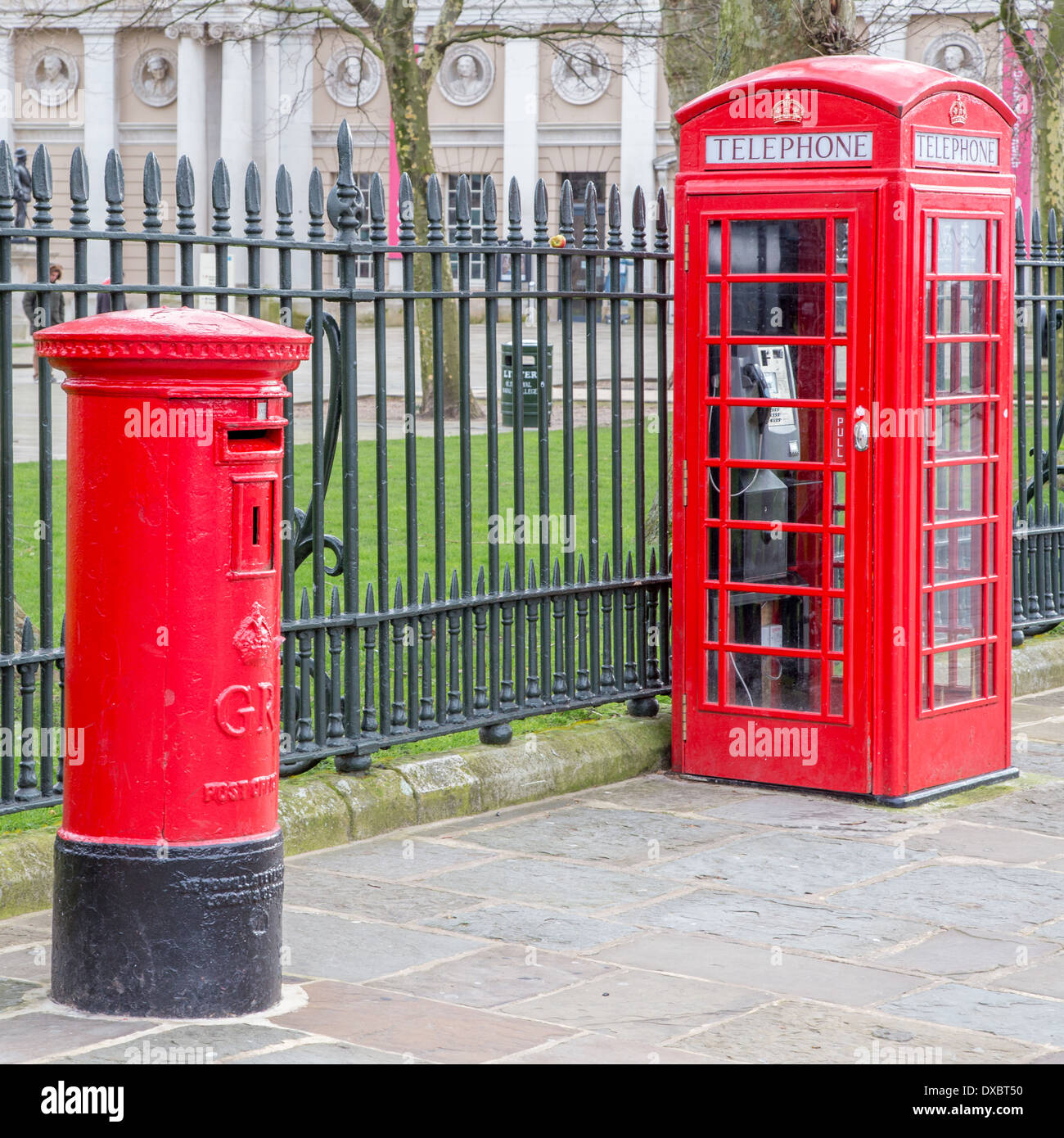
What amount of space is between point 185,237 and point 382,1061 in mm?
2501

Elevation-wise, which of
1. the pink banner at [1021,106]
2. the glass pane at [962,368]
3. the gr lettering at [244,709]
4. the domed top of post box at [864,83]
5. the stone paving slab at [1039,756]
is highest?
the pink banner at [1021,106]

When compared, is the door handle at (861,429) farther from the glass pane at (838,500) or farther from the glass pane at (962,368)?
the glass pane at (962,368)

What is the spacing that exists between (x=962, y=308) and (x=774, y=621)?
1.27 metres

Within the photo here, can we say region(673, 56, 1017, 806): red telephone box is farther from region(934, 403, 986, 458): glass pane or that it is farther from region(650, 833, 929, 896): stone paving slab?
region(650, 833, 929, 896): stone paving slab

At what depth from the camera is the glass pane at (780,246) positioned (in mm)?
5824

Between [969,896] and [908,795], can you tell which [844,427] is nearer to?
[908,795]

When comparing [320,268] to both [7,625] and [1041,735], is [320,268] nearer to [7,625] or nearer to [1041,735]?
[7,625]

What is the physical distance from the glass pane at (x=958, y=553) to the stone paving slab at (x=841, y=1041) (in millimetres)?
2439

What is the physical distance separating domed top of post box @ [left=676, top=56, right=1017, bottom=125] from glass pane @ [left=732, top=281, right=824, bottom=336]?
63cm

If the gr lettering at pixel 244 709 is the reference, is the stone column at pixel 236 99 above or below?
above

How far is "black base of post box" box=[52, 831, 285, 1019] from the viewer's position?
3.84 meters

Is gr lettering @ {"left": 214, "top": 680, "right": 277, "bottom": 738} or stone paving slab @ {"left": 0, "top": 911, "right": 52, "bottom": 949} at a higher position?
gr lettering @ {"left": 214, "top": 680, "right": 277, "bottom": 738}

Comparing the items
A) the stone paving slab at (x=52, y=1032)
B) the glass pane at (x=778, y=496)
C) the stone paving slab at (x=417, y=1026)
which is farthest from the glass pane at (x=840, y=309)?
the stone paving slab at (x=52, y=1032)

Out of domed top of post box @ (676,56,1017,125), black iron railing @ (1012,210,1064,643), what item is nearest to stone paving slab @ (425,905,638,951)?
domed top of post box @ (676,56,1017,125)
